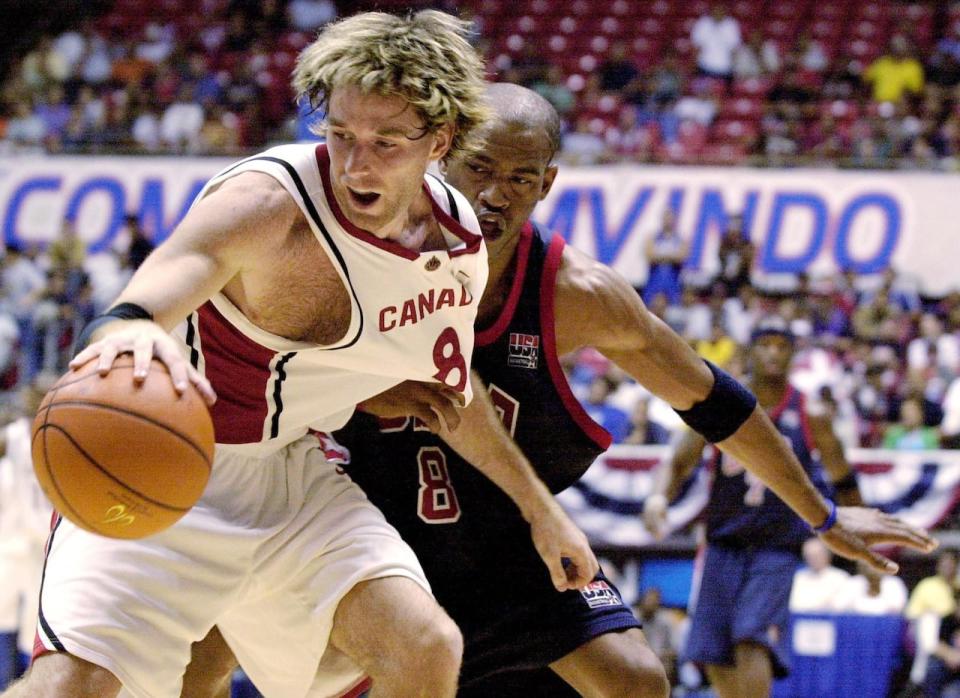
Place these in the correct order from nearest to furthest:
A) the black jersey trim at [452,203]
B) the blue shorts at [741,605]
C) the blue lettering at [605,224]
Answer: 1. the black jersey trim at [452,203]
2. the blue shorts at [741,605]
3. the blue lettering at [605,224]

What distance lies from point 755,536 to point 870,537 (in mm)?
1951

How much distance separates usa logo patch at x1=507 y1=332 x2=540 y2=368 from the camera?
4.33 metres

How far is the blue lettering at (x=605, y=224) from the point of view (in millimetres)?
12953

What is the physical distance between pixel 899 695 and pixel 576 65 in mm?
9771

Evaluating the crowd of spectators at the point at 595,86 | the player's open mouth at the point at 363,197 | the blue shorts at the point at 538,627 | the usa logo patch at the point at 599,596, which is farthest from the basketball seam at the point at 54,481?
the crowd of spectators at the point at 595,86

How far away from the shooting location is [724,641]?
6.30 m

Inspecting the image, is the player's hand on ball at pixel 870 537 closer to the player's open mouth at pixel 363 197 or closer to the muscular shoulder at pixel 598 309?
the muscular shoulder at pixel 598 309

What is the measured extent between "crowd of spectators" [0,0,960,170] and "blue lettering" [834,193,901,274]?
393 millimetres

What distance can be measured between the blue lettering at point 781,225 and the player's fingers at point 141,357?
10978 millimetres

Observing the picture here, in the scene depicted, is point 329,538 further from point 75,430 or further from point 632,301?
point 632,301

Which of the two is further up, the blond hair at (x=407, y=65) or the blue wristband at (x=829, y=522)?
the blond hair at (x=407, y=65)

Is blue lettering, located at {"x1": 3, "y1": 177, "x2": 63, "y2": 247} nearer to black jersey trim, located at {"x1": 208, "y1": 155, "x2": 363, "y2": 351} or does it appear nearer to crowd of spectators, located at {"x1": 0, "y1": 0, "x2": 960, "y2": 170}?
crowd of spectators, located at {"x1": 0, "y1": 0, "x2": 960, "y2": 170}

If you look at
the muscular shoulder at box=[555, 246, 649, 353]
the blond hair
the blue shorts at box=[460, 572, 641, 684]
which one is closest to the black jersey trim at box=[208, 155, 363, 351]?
the blond hair

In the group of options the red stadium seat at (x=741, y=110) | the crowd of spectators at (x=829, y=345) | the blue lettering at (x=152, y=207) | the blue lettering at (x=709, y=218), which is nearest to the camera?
the crowd of spectators at (x=829, y=345)
